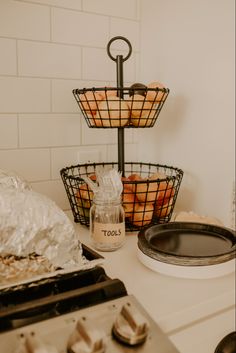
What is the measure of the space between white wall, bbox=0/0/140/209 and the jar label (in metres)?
0.35

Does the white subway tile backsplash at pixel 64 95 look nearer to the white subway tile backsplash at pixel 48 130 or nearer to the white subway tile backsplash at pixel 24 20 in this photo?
the white subway tile backsplash at pixel 48 130

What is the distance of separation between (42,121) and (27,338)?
0.71 meters

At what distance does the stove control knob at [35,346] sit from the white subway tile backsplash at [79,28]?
83 cm

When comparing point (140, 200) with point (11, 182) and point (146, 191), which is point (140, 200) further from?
point (11, 182)

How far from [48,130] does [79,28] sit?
0.31m

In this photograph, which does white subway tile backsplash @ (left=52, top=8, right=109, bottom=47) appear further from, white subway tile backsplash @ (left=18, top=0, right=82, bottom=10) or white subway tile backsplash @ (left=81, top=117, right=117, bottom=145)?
white subway tile backsplash @ (left=81, top=117, right=117, bottom=145)

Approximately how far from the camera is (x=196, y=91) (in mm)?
986

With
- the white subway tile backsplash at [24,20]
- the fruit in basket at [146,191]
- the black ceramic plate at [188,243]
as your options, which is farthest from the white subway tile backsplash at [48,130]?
the black ceramic plate at [188,243]

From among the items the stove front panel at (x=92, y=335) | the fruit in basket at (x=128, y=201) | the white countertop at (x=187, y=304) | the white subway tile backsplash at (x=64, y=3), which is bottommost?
the white countertop at (x=187, y=304)

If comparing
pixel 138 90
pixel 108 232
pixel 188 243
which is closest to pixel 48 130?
pixel 138 90

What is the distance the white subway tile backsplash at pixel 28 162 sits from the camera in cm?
99

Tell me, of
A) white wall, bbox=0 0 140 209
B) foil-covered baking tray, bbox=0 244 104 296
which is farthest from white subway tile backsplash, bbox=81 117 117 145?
foil-covered baking tray, bbox=0 244 104 296

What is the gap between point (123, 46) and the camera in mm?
1141

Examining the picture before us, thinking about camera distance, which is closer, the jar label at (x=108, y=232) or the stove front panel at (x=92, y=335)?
the stove front panel at (x=92, y=335)
